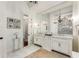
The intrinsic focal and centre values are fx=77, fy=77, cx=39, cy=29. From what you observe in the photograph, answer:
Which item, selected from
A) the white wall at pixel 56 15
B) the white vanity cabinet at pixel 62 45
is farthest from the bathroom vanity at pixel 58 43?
the white wall at pixel 56 15

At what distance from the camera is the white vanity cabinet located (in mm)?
3551

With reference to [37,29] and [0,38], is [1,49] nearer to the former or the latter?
[0,38]

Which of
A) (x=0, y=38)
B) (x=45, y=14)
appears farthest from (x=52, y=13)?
(x=0, y=38)

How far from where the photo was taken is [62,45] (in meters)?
3.93

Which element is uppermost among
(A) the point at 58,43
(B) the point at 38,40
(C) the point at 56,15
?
(C) the point at 56,15

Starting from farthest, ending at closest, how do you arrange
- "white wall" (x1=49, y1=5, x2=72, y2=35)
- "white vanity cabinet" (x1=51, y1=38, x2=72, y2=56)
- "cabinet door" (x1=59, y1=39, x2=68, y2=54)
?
"white wall" (x1=49, y1=5, x2=72, y2=35) < "cabinet door" (x1=59, y1=39, x2=68, y2=54) < "white vanity cabinet" (x1=51, y1=38, x2=72, y2=56)

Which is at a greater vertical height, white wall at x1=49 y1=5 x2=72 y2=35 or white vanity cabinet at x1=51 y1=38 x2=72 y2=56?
white wall at x1=49 y1=5 x2=72 y2=35

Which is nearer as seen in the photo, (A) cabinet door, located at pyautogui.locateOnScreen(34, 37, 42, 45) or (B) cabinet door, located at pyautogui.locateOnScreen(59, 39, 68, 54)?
(B) cabinet door, located at pyautogui.locateOnScreen(59, 39, 68, 54)

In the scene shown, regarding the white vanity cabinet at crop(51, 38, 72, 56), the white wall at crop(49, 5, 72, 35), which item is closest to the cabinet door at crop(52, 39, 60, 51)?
the white vanity cabinet at crop(51, 38, 72, 56)

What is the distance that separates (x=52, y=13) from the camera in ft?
20.6

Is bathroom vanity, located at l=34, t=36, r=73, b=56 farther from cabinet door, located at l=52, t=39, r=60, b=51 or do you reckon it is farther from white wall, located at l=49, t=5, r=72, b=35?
white wall, located at l=49, t=5, r=72, b=35

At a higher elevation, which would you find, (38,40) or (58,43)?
(58,43)

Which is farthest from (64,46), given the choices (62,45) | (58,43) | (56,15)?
(56,15)

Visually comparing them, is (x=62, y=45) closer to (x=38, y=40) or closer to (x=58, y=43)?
(x=58, y=43)
